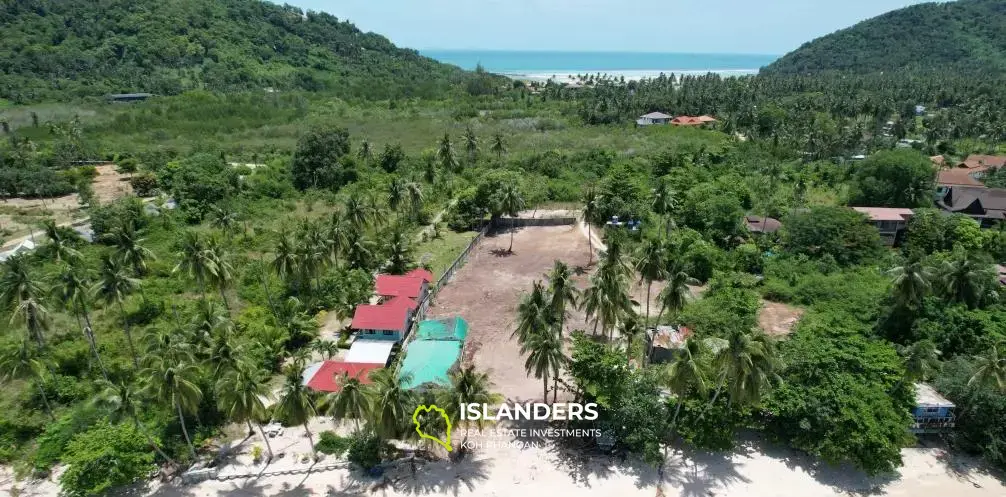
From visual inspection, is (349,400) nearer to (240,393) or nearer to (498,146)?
(240,393)

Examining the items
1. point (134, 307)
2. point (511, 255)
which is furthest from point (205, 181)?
point (511, 255)

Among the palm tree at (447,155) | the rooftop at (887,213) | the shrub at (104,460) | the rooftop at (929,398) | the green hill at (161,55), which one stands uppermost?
the green hill at (161,55)

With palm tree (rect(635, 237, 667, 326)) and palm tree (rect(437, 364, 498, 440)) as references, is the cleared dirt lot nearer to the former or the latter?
palm tree (rect(437, 364, 498, 440))

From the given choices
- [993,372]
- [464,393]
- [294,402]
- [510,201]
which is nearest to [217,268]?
[294,402]

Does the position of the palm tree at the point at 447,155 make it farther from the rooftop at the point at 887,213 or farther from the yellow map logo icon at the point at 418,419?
the yellow map logo icon at the point at 418,419

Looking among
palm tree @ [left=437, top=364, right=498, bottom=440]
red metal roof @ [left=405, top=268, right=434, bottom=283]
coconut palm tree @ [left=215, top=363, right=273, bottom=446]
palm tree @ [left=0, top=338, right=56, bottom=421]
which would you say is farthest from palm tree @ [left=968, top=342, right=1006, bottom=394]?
palm tree @ [left=0, top=338, right=56, bottom=421]

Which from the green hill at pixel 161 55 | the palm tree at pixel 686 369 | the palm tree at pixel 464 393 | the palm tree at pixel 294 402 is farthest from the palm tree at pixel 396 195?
the green hill at pixel 161 55

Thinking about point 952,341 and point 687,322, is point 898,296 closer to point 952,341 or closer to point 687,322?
point 952,341
